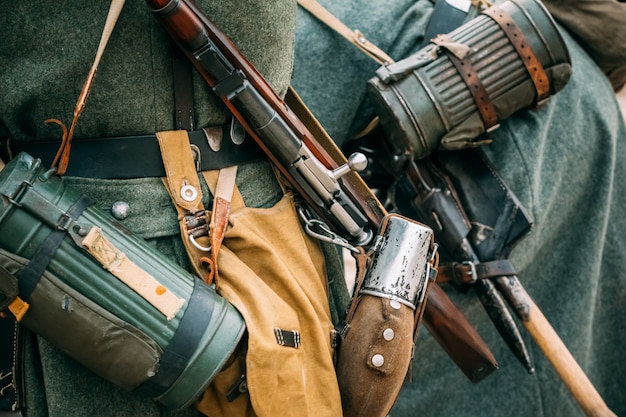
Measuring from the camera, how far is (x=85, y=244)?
1027mm

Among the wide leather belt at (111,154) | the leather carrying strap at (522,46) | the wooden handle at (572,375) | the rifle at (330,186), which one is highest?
the wide leather belt at (111,154)

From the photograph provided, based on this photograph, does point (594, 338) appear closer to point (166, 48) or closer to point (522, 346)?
point (522, 346)

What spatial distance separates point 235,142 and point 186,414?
0.49 m

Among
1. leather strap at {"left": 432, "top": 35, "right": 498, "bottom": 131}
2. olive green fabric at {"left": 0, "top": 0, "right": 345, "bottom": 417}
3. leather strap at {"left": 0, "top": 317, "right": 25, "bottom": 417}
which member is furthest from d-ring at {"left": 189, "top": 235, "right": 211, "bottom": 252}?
leather strap at {"left": 432, "top": 35, "right": 498, "bottom": 131}

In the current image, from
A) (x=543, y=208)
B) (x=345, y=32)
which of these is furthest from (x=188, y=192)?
(x=543, y=208)

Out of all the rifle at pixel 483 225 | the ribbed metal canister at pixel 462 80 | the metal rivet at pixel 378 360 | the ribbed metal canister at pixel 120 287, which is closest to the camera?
the ribbed metal canister at pixel 120 287

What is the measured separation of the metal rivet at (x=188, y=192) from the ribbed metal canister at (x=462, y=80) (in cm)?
64

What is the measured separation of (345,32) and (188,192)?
0.72 metres

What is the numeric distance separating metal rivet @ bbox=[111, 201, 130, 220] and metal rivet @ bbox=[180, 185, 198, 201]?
94 millimetres

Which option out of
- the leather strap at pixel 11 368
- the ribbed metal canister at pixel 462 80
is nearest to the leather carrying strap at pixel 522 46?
the ribbed metal canister at pixel 462 80

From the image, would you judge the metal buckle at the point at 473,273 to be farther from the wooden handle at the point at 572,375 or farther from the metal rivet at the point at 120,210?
the metal rivet at the point at 120,210

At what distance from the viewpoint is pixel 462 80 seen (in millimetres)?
1672

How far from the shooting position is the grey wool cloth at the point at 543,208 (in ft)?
5.87

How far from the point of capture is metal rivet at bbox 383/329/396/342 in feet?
4.09
